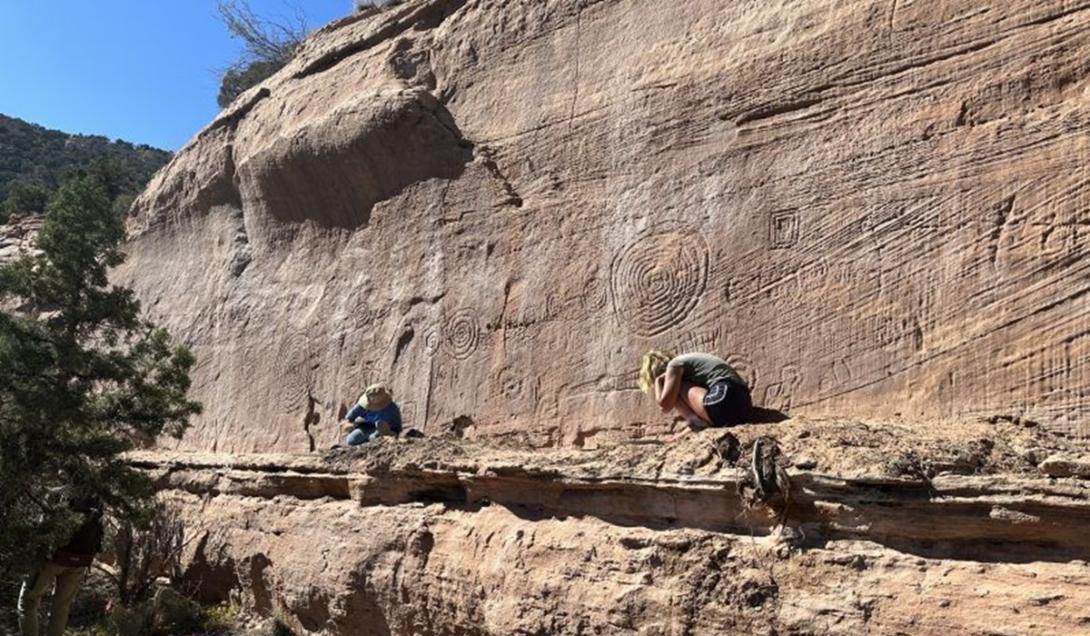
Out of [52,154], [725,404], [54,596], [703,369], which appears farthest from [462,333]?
[52,154]

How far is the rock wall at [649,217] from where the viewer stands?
512cm

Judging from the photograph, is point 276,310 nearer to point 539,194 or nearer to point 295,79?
point 295,79

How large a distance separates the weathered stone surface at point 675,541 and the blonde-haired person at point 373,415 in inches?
14.9

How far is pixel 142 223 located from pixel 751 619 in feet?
33.9

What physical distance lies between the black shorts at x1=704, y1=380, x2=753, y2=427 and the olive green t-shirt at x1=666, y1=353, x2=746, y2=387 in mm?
42

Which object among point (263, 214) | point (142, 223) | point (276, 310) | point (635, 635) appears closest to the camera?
point (635, 635)

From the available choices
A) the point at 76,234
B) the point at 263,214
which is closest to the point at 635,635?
the point at 76,234

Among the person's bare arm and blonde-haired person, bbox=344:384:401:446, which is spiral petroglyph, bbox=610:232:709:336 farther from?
blonde-haired person, bbox=344:384:401:446

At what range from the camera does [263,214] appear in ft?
34.3

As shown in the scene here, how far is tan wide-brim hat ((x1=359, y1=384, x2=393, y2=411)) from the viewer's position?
7641 millimetres

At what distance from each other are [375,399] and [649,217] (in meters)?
2.56

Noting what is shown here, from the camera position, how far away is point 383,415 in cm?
A: 765

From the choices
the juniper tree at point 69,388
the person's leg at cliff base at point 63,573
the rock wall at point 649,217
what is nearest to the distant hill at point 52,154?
the rock wall at point 649,217

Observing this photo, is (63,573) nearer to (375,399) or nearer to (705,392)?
(375,399)
